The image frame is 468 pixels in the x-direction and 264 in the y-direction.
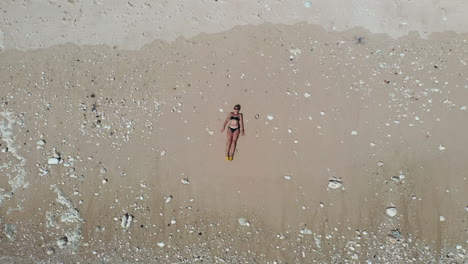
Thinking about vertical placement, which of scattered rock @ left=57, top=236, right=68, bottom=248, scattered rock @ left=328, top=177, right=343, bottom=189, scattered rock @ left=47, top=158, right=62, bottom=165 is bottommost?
scattered rock @ left=57, top=236, right=68, bottom=248

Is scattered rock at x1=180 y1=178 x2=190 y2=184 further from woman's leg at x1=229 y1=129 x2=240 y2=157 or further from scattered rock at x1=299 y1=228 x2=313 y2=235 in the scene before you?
scattered rock at x1=299 y1=228 x2=313 y2=235

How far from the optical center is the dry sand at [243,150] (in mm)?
8406

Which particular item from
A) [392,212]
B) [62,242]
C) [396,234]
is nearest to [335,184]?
[392,212]

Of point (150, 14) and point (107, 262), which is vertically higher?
point (150, 14)

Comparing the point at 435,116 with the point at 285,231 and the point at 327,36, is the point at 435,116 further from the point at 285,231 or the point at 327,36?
the point at 285,231

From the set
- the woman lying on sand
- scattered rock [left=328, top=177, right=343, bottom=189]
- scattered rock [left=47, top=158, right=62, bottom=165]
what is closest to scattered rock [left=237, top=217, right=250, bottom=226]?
the woman lying on sand

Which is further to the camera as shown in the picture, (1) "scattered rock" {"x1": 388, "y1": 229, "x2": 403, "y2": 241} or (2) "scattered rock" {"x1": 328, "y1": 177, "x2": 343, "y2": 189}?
(2) "scattered rock" {"x1": 328, "y1": 177, "x2": 343, "y2": 189}

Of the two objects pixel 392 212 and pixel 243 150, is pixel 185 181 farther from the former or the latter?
pixel 392 212

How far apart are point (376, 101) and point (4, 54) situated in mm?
8404

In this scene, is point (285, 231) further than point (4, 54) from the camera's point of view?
No

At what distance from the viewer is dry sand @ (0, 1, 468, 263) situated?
8.41 metres

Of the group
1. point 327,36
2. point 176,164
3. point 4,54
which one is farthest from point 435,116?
point 4,54

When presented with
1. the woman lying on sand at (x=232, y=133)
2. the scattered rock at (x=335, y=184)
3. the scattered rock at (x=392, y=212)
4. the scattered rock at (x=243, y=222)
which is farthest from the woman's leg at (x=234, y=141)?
the scattered rock at (x=392, y=212)

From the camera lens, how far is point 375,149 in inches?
336
